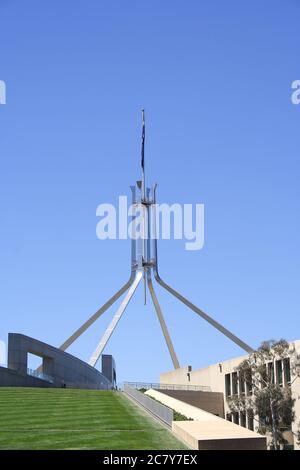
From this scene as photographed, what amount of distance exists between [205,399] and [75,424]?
1104 inches

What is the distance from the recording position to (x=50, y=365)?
154 feet

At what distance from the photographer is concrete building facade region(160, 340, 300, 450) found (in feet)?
126

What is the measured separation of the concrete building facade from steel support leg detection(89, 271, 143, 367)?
19.5 ft

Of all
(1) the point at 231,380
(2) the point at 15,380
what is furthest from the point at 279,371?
(2) the point at 15,380

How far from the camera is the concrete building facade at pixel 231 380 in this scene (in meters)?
38.3

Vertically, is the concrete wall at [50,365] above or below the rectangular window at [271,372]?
above

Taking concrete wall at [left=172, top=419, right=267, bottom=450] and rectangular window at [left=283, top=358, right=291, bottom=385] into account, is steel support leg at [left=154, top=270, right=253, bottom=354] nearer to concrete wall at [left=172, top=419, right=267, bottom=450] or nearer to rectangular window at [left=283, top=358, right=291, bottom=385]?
rectangular window at [left=283, top=358, right=291, bottom=385]

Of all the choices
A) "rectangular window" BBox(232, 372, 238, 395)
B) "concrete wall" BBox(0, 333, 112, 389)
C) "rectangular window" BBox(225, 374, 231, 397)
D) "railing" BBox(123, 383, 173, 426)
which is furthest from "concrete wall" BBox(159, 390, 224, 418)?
"railing" BBox(123, 383, 173, 426)

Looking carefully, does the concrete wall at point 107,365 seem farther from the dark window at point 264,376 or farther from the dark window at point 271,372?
the dark window at point 264,376

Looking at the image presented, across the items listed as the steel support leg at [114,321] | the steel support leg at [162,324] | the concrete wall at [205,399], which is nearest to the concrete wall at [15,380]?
the concrete wall at [205,399]

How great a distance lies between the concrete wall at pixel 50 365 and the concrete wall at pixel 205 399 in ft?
21.1
